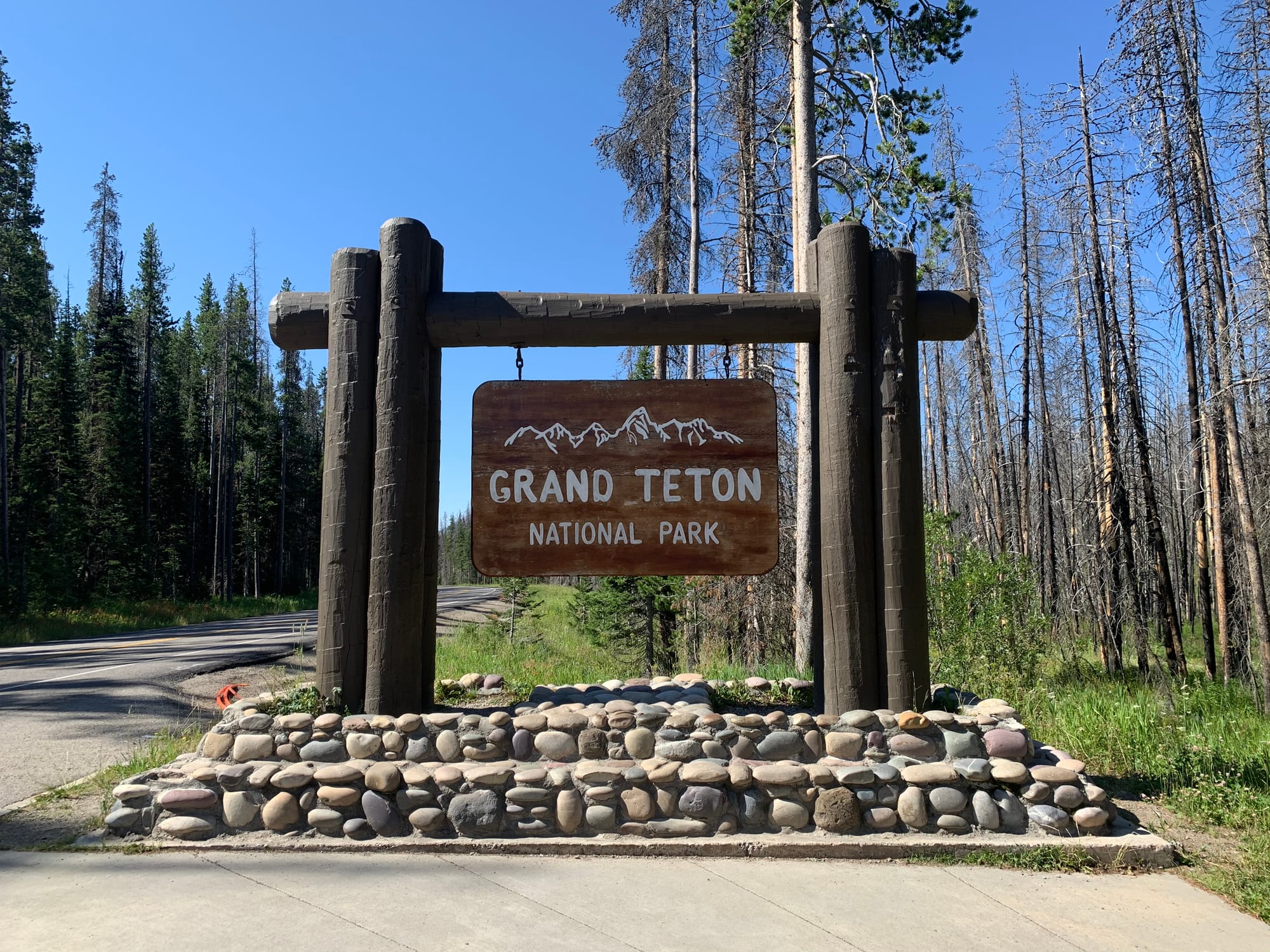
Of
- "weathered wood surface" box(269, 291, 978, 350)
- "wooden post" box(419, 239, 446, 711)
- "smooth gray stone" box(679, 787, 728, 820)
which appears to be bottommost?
"smooth gray stone" box(679, 787, 728, 820)

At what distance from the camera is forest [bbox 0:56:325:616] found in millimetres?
23266

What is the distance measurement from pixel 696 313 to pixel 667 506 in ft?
4.03

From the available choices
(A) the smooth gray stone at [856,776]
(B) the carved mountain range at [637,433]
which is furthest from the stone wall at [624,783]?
(B) the carved mountain range at [637,433]

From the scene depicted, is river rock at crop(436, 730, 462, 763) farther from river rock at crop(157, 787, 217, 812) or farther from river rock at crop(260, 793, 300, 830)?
river rock at crop(157, 787, 217, 812)

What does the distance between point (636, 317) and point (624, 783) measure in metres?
2.73

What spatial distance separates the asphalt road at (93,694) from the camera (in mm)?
5941

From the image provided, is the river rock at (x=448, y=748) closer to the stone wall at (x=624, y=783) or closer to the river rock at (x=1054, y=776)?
the stone wall at (x=624, y=783)

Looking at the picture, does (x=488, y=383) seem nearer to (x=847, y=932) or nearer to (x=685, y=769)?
(x=685, y=769)

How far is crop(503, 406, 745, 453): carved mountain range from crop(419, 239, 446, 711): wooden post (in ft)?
1.54

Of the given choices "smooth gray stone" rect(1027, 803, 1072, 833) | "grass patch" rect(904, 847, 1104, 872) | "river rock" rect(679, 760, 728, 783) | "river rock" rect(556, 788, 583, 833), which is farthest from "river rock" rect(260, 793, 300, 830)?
"smooth gray stone" rect(1027, 803, 1072, 833)

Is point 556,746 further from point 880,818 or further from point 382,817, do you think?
point 880,818

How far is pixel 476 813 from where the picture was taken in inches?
161

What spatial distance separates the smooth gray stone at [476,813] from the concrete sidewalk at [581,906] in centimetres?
16

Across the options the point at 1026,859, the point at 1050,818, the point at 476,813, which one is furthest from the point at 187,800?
the point at 1050,818
